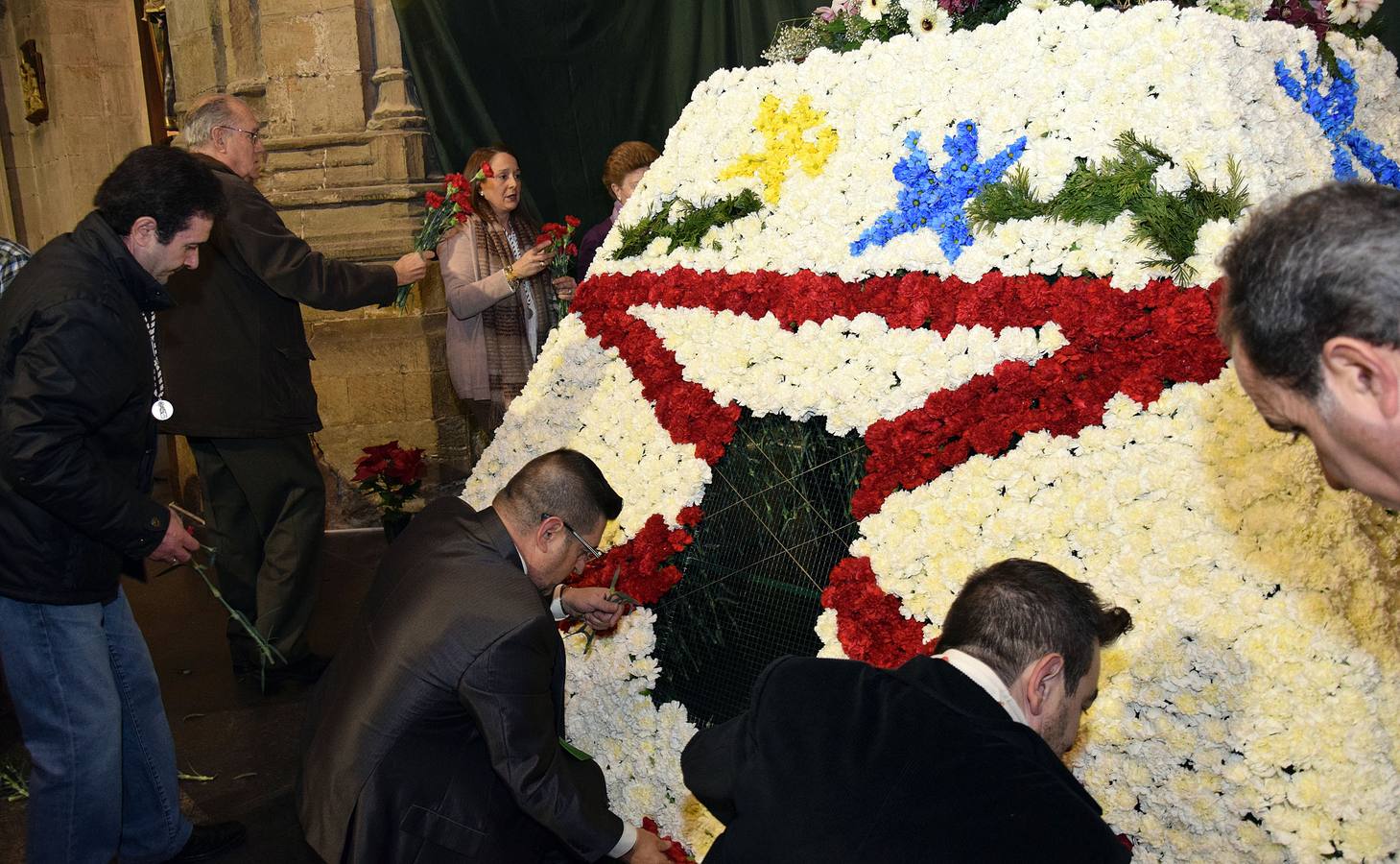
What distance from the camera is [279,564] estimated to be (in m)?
4.66

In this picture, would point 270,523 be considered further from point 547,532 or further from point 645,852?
point 645,852

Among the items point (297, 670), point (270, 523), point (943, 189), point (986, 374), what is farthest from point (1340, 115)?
point (297, 670)

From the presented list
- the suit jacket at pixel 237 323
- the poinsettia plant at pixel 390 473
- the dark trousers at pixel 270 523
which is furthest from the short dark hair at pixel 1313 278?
the poinsettia plant at pixel 390 473

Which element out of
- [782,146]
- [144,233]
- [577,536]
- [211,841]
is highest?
[782,146]

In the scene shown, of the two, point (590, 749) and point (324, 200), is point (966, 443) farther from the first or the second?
point (324, 200)

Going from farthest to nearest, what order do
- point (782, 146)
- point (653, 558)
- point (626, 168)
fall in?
point (626, 168) < point (782, 146) < point (653, 558)

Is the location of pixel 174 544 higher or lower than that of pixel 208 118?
lower

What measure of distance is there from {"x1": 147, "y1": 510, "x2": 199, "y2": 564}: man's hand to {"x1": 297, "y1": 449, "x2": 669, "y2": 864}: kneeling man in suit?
65 centimetres

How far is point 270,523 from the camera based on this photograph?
15.4ft

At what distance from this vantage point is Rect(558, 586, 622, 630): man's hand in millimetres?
3203

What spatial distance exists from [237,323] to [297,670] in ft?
4.74

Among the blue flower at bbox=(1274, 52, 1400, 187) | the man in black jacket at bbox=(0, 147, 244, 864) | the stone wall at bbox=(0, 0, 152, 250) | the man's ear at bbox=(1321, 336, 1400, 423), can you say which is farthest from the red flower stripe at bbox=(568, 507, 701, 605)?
the stone wall at bbox=(0, 0, 152, 250)

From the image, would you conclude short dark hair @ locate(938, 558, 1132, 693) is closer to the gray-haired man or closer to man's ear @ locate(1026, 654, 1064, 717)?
man's ear @ locate(1026, 654, 1064, 717)

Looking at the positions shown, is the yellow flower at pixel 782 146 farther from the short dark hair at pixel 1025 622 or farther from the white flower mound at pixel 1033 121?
the short dark hair at pixel 1025 622
